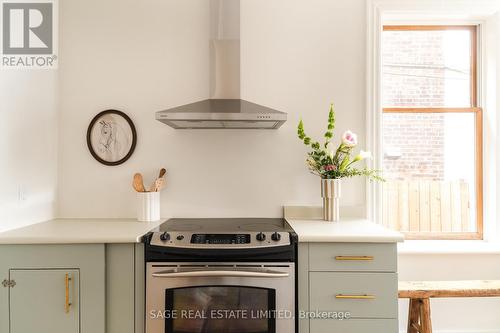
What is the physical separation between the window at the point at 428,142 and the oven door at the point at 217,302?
1.20 m

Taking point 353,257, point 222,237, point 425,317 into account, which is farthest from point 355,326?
point 222,237

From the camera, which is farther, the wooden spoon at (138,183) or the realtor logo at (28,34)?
the wooden spoon at (138,183)

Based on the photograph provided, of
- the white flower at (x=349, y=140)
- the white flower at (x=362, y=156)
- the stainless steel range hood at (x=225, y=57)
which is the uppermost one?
the stainless steel range hood at (x=225, y=57)

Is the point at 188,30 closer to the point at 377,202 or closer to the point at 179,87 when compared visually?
the point at 179,87

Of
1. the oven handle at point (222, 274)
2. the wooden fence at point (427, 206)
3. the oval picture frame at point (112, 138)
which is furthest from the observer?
the wooden fence at point (427, 206)

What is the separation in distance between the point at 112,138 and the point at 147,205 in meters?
0.54

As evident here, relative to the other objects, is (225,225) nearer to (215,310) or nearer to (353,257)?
(215,310)

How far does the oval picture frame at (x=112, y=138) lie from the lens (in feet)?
7.92

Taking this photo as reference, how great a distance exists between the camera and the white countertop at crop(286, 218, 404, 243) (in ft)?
5.86

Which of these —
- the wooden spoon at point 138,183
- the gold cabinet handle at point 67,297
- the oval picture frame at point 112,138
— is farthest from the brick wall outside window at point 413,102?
the gold cabinet handle at point 67,297

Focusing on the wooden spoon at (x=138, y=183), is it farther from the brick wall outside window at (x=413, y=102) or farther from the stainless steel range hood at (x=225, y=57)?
the brick wall outside window at (x=413, y=102)

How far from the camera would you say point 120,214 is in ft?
7.97

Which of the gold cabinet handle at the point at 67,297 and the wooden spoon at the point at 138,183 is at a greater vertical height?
the wooden spoon at the point at 138,183

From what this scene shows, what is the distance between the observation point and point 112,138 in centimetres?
242
